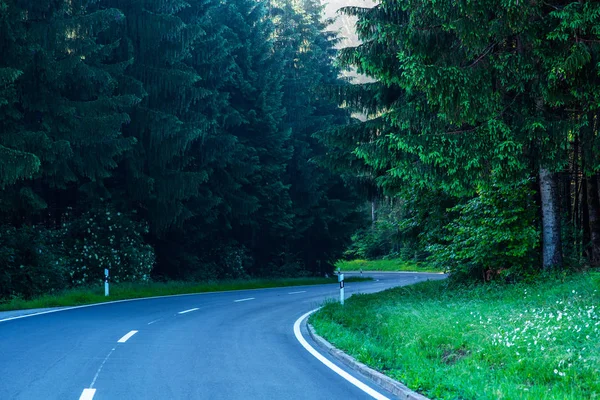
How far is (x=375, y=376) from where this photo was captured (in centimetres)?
889

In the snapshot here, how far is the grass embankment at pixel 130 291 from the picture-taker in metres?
→ 19.7

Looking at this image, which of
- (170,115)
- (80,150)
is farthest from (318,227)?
(80,150)

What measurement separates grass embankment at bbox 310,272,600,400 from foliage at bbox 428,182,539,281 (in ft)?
3.96

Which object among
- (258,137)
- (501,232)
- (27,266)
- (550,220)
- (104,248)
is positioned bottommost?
(27,266)

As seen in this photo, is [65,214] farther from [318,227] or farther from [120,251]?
[318,227]

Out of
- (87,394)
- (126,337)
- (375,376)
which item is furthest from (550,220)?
(87,394)

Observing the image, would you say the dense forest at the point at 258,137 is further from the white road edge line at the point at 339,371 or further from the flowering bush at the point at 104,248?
the white road edge line at the point at 339,371

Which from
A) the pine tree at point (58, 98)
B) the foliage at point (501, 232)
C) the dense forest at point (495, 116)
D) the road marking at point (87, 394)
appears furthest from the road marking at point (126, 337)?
the foliage at point (501, 232)

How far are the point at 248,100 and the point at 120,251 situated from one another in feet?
47.6

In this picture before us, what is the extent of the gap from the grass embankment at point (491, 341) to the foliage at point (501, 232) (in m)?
1.21

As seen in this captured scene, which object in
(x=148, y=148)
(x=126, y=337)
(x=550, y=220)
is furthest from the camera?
(x=148, y=148)

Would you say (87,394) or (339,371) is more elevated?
(87,394)

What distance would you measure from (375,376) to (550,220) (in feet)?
30.0

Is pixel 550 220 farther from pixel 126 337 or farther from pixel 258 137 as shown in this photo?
pixel 258 137
